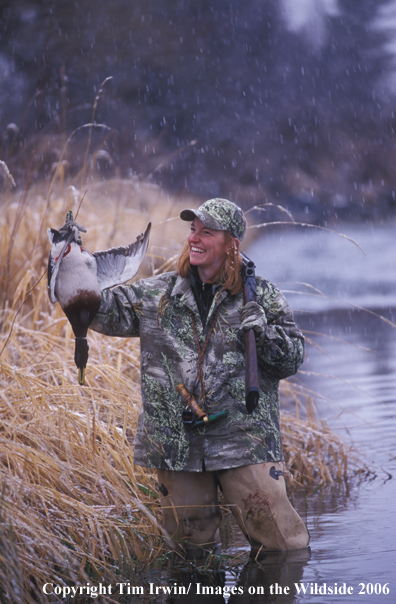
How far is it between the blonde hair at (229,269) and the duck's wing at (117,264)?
0.27m

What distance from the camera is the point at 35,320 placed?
215 inches

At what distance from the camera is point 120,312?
340cm

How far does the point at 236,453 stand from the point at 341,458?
286 centimetres

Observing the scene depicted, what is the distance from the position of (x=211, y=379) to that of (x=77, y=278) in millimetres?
788

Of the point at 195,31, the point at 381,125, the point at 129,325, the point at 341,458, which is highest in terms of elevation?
the point at 195,31

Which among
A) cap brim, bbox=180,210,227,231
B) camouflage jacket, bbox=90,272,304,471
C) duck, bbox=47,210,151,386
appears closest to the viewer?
duck, bbox=47,210,151,386

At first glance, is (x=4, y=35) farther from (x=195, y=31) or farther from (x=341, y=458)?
(x=341, y=458)

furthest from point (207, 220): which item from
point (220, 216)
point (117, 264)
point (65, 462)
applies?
point (65, 462)

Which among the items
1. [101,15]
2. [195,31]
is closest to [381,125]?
[195,31]

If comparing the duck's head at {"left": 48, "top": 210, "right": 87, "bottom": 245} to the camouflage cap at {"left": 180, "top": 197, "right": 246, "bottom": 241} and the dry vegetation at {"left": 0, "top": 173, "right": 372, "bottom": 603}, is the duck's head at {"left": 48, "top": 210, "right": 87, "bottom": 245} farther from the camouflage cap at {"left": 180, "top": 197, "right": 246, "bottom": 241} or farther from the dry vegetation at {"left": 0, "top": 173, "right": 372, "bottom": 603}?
the dry vegetation at {"left": 0, "top": 173, "right": 372, "bottom": 603}

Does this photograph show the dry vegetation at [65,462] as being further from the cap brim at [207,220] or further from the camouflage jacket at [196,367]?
the cap brim at [207,220]

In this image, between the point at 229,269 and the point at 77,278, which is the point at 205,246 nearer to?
the point at 229,269

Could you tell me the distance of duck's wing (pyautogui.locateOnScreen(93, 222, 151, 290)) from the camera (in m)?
3.23

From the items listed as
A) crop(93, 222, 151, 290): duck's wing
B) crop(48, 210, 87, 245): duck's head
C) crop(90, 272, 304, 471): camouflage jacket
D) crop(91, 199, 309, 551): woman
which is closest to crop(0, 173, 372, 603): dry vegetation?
crop(91, 199, 309, 551): woman
